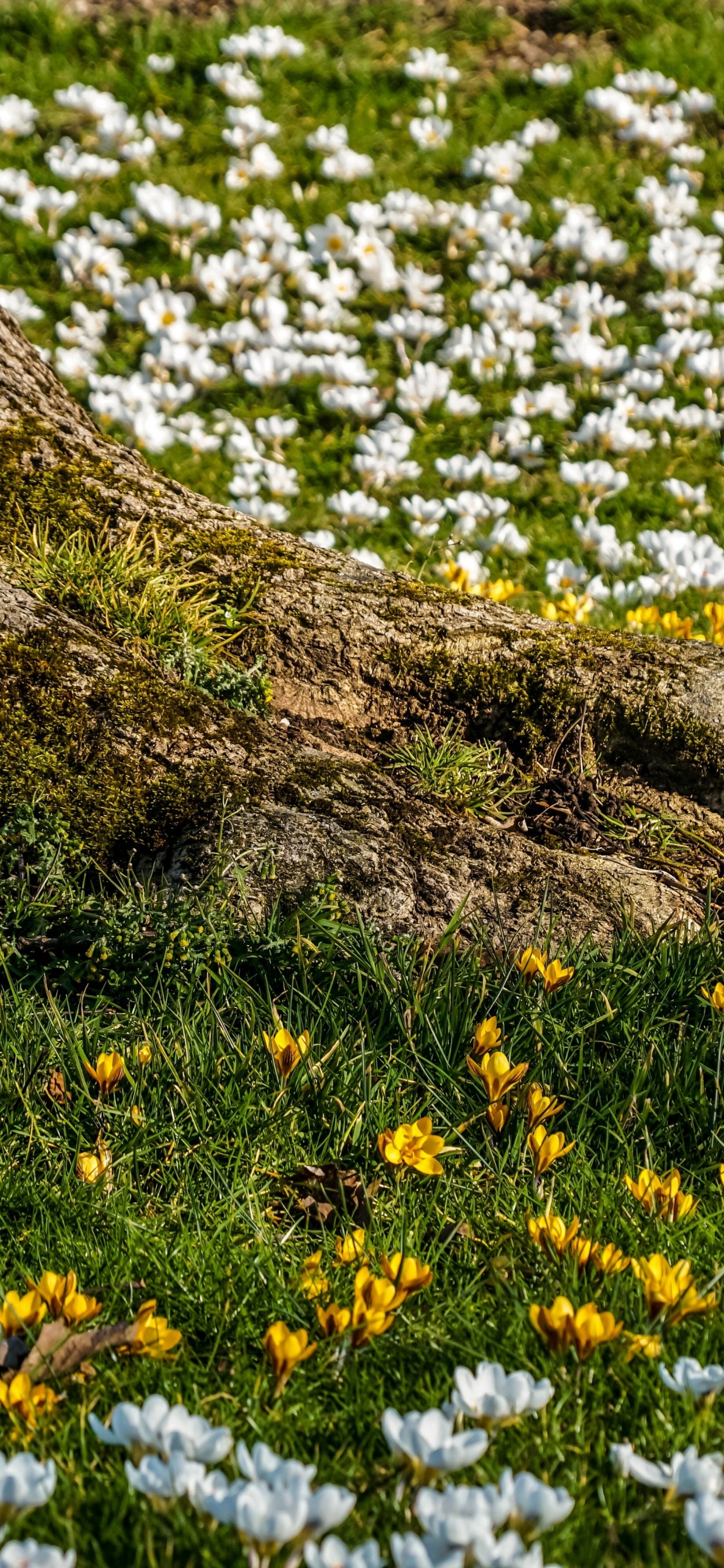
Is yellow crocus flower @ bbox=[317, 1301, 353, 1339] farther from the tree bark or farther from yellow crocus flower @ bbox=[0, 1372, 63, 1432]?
the tree bark

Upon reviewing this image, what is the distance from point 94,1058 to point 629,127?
7.30m

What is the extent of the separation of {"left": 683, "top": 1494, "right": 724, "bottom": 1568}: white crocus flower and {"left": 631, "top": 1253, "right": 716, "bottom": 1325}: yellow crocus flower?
430 millimetres

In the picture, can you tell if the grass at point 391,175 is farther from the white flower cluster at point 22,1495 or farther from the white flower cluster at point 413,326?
the white flower cluster at point 22,1495

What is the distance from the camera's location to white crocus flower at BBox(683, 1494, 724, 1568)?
1459 millimetres

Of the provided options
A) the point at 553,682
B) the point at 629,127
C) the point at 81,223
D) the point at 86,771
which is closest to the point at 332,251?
the point at 81,223

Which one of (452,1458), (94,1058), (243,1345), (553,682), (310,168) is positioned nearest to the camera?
(452,1458)

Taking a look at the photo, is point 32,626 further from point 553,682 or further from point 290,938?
point 553,682

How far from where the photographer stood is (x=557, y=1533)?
163 centimetres

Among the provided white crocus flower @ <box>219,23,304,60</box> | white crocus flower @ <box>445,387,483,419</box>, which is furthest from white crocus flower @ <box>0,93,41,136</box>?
white crocus flower @ <box>445,387,483,419</box>

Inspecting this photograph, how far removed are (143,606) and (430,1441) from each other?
2.22 metres

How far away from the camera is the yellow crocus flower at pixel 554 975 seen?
268 centimetres

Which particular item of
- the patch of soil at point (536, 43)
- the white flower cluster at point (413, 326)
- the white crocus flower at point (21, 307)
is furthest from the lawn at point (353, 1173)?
the patch of soil at point (536, 43)

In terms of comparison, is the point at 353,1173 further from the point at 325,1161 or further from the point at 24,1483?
the point at 24,1483

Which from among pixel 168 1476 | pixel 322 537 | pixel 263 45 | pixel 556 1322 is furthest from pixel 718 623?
pixel 263 45
